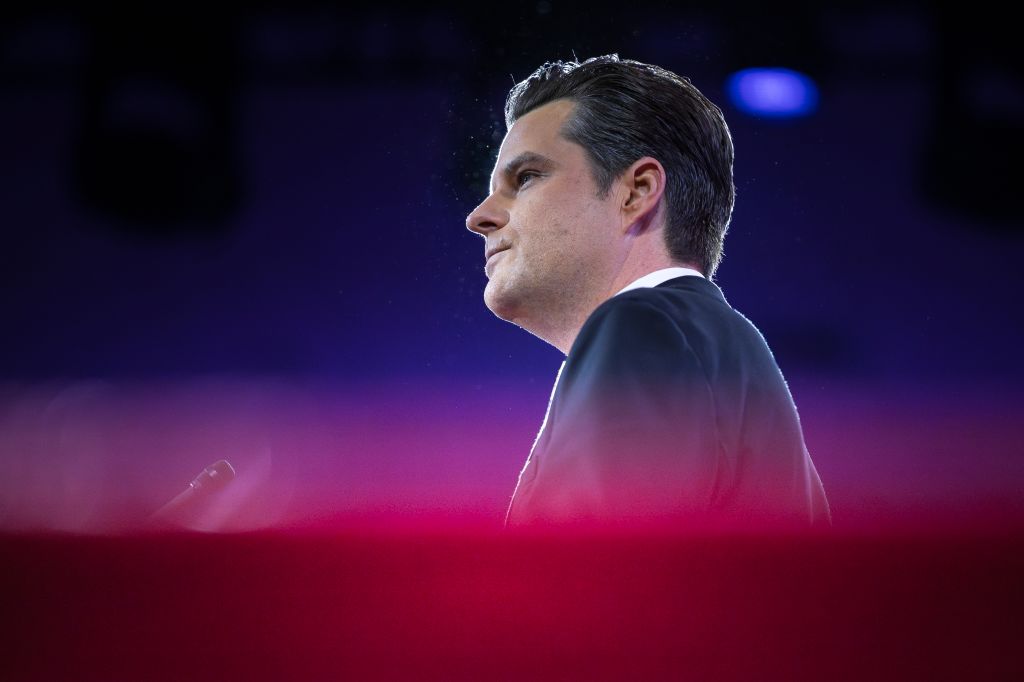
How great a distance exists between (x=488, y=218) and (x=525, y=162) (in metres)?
0.09

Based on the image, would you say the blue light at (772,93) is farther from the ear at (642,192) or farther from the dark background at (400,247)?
the ear at (642,192)

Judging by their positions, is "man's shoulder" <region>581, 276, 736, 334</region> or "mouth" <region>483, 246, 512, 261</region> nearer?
"man's shoulder" <region>581, 276, 736, 334</region>

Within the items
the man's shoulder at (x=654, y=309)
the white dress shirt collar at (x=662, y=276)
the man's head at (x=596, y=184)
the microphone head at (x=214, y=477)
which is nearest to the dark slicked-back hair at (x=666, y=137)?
the man's head at (x=596, y=184)

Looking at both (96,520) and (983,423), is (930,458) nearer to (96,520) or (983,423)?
(983,423)

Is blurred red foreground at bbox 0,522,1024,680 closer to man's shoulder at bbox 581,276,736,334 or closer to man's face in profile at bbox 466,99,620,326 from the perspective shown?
man's shoulder at bbox 581,276,736,334

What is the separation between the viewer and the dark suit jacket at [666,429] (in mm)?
848

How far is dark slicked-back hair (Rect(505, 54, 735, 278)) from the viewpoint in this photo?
125 cm

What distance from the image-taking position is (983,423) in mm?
1744

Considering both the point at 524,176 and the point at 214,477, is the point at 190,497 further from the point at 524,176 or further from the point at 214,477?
the point at 524,176

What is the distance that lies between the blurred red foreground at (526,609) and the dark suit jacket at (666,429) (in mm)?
92

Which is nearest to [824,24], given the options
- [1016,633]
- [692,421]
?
[692,421]

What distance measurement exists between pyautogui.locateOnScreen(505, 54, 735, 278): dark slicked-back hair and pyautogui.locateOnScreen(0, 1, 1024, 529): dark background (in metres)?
0.30

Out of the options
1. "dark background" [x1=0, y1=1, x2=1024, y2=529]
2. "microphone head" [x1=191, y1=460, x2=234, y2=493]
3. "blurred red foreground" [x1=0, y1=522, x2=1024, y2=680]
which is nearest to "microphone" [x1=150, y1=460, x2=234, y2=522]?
"microphone head" [x1=191, y1=460, x2=234, y2=493]

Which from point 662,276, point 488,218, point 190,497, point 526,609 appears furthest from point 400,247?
point 526,609
